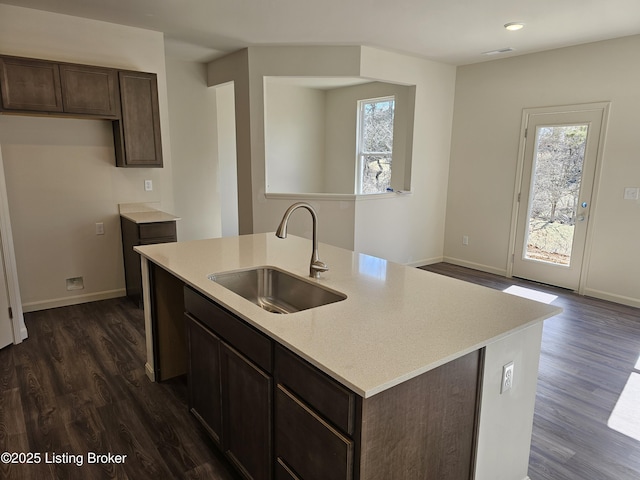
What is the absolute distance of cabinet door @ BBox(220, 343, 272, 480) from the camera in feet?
5.00

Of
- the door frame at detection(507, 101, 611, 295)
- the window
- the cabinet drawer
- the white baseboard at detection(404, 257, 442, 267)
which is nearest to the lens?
the cabinet drawer

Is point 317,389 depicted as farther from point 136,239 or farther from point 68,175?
point 68,175

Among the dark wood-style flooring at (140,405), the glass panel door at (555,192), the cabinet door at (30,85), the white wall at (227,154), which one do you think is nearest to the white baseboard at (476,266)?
the glass panel door at (555,192)

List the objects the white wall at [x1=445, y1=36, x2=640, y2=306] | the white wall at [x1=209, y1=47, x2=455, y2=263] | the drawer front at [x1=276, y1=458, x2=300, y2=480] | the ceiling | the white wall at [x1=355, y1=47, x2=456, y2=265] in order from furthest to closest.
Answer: the white wall at [x1=355, y1=47, x2=456, y2=265], the white wall at [x1=209, y1=47, x2=455, y2=263], the white wall at [x1=445, y1=36, x2=640, y2=306], the ceiling, the drawer front at [x1=276, y1=458, x2=300, y2=480]

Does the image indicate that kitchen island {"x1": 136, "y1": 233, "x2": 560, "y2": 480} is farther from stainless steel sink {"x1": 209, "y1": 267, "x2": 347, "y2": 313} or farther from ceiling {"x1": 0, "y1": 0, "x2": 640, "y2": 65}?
ceiling {"x1": 0, "y1": 0, "x2": 640, "y2": 65}

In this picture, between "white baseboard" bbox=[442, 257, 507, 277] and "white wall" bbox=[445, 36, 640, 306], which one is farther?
"white baseboard" bbox=[442, 257, 507, 277]

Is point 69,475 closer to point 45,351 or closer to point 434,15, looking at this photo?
point 45,351

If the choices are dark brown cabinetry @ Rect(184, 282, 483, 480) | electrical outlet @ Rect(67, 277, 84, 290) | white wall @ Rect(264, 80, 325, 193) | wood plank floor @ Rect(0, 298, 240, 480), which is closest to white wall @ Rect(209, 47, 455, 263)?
white wall @ Rect(264, 80, 325, 193)

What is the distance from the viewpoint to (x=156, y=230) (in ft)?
12.5

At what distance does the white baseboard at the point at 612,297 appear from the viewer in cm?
431

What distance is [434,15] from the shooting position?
370 cm

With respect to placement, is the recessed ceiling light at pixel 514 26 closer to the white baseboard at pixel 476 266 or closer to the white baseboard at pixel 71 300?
the white baseboard at pixel 476 266

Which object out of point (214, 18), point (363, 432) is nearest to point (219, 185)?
point (214, 18)

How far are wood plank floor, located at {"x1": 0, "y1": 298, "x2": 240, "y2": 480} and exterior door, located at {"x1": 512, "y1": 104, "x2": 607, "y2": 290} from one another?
14.2 feet
